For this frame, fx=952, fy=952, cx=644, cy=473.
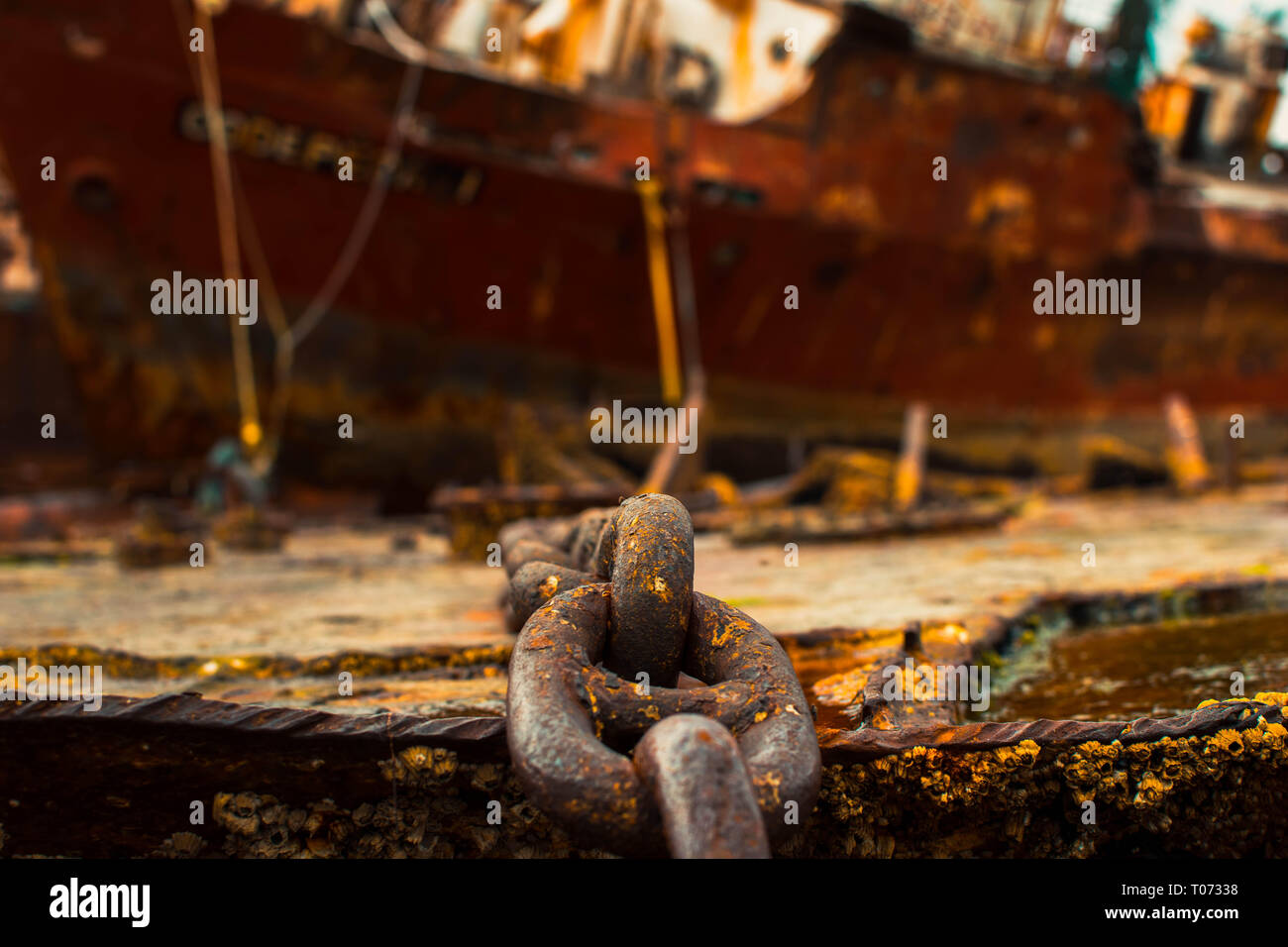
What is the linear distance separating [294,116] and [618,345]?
379 centimetres

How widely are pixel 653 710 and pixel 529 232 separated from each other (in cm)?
853

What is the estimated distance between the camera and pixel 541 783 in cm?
125

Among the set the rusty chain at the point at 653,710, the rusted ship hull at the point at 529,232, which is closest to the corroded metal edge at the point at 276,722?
the rusty chain at the point at 653,710

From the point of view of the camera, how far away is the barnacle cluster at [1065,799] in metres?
1.73

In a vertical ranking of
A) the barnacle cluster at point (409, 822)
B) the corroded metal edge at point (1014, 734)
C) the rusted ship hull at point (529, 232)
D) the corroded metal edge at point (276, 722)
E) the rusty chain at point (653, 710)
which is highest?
the rusted ship hull at point (529, 232)

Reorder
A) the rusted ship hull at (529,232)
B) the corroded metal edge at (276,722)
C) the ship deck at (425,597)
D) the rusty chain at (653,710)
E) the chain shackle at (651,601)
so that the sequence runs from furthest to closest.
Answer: the rusted ship hull at (529,232)
the ship deck at (425,597)
the corroded metal edge at (276,722)
the chain shackle at (651,601)
the rusty chain at (653,710)

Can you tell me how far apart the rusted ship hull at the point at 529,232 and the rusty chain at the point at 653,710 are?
26.4 ft

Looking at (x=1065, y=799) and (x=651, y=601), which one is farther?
(x=1065, y=799)

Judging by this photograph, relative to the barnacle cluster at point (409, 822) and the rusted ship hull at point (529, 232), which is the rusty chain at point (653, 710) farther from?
the rusted ship hull at point (529, 232)

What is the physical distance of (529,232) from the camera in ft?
30.9

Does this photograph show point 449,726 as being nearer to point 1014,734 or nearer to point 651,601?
point 651,601

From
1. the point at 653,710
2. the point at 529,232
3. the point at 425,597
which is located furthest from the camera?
the point at 529,232

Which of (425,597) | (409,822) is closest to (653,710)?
(409,822)

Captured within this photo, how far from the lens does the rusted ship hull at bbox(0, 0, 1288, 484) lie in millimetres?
8438
